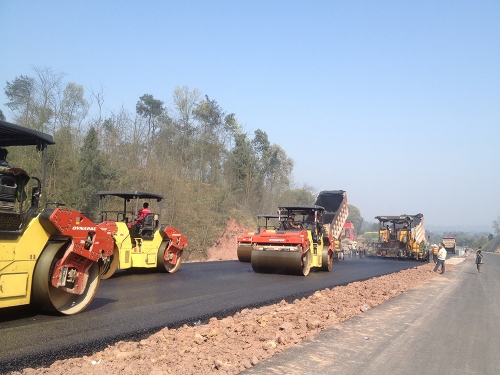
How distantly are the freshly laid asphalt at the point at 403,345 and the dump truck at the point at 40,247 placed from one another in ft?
9.47

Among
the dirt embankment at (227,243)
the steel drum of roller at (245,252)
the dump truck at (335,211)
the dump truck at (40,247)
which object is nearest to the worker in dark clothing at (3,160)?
the dump truck at (40,247)

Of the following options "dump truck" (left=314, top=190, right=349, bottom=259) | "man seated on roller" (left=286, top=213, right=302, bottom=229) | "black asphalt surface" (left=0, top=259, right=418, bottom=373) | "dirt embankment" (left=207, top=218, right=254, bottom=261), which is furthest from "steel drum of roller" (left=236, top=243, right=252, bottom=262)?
"dirt embankment" (left=207, top=218, right=254, bottom=261)

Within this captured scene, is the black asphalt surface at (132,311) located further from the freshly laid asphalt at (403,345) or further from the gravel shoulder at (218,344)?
the freshly laid asphalt at (403,345)

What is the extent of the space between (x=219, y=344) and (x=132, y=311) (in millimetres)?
1991

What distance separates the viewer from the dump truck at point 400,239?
27.1 metres

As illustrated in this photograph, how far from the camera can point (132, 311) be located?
6.46 meters

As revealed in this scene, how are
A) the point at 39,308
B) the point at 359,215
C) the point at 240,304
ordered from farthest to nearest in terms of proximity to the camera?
the point at 359,215 → the point at 240,304 → the point at 39,308

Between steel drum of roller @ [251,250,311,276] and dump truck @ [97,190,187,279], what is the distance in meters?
2.29

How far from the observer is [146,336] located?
5254mm

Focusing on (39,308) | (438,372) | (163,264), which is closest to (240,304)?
(39,308)

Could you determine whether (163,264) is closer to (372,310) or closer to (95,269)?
(95,269)

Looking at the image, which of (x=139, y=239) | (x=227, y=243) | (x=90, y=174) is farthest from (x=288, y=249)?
(x=227, y=243)

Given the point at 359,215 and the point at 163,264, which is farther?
the point at 359,215

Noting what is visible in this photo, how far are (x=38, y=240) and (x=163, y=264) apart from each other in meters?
6.17
